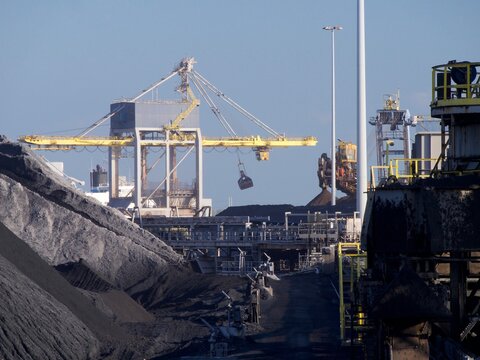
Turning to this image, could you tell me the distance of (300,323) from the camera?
112 ft

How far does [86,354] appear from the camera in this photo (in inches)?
1236

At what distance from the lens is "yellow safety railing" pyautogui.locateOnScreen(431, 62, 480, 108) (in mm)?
17578

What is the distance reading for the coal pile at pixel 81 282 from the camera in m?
31.5

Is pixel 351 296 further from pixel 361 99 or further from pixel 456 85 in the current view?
pixel 361 99

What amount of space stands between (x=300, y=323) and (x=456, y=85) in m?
17.3

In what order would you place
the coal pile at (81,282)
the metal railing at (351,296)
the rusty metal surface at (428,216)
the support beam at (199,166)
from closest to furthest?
1. the rusty metal surface at (428,216)
2. the metal railing at (351,296)
3. the coal pile at (81,282)
4. the support beam at (199,166)

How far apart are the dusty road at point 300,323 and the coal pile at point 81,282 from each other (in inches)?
80.6

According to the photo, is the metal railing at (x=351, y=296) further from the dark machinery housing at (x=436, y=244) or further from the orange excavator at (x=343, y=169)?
the orange excavator at (x=343, y=169)

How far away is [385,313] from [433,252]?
1.27m

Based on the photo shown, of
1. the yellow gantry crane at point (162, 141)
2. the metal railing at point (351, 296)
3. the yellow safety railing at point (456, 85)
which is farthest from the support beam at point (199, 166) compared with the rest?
the yellow safety railing at point (456, 85)

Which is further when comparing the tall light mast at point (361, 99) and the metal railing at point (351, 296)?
the tall light mast at point (361, 99)

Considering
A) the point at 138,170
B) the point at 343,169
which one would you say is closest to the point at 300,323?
the point at 343,169

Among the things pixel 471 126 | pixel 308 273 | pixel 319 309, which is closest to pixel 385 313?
pixel 471 126

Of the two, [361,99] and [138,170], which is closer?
[361,99]
